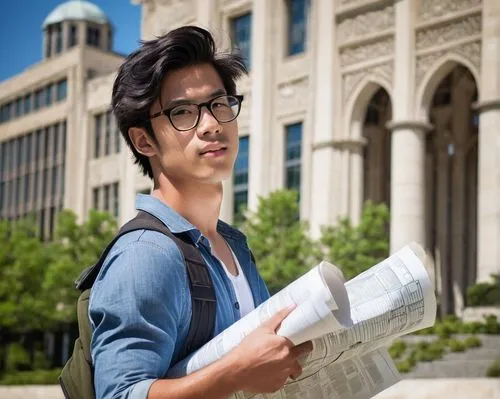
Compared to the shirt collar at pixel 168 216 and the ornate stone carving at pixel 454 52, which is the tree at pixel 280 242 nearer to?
the ornate stone carving at pixel 454 52

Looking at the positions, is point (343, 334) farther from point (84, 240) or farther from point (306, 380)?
point (84, 240)

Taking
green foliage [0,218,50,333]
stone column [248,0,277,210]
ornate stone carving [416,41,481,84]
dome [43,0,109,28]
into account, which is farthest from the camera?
dome [43,0,109,28]

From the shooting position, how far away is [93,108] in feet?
123

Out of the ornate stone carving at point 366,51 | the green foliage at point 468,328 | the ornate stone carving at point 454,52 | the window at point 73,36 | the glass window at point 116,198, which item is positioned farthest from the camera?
the window at point 73,36

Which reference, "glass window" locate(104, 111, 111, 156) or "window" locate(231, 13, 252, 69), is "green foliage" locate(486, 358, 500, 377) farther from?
"glass window" locate(104, 111, 111, 156)

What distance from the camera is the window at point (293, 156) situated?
27.4 metres

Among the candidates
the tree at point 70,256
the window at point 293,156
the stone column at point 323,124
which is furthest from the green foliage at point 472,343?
the tree at point 70,256

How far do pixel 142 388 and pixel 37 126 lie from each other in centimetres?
4070

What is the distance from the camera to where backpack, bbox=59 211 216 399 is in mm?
1811

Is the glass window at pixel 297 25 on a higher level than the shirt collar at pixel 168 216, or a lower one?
higher

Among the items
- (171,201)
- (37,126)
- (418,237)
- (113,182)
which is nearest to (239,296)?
(171,201)

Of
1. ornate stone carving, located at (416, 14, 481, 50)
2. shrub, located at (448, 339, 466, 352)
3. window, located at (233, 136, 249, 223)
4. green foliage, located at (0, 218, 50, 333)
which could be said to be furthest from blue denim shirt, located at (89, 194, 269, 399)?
window, located at (233, 136, 249, 223)

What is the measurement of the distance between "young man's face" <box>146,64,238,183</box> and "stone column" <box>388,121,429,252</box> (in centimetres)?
2185

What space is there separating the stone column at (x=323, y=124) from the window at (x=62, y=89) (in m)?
16.4
